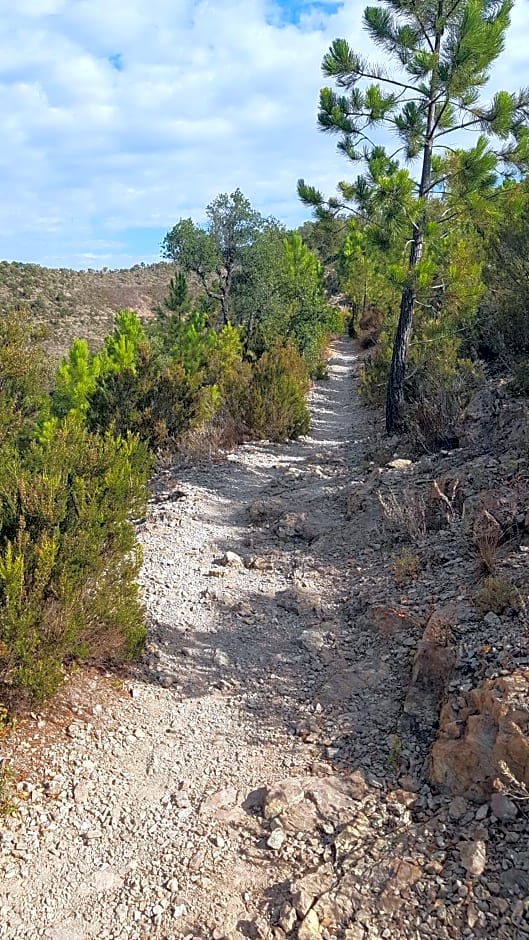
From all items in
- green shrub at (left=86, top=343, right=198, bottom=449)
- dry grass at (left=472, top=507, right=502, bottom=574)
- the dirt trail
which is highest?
green shrub at (left=86, top=343, right=198, bottom=449)

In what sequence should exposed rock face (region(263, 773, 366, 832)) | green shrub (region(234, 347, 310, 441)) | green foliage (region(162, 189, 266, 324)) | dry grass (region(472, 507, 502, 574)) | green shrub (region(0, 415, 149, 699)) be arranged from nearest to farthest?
exposed rock face (region(263, 773, 366, 832)), green shrub (region(0, 415, 149, 699)), dry grass (region(472, 507, 502, 574)), green shrub (region(234, 347, 310, 441)), green foliage (region(162, 189, 266, 324))

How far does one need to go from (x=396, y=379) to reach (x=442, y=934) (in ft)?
24.1

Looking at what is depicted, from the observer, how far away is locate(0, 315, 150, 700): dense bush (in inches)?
123

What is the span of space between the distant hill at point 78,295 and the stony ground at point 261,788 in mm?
35068

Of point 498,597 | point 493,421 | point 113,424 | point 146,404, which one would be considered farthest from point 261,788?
point 146,404

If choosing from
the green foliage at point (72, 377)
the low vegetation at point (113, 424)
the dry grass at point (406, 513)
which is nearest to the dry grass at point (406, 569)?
the dry grass at point (406, 513)

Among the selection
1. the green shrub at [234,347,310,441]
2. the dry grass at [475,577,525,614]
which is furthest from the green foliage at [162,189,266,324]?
the dry grass at [475,577,525,614]

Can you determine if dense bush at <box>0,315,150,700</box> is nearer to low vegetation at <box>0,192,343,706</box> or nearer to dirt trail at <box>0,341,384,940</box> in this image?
low vegetation at <box>0,192,343,706</box>

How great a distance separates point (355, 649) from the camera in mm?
4137

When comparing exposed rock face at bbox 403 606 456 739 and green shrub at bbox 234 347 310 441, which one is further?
green shrub at bbox 234 347 310 441

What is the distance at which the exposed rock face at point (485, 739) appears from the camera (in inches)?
102

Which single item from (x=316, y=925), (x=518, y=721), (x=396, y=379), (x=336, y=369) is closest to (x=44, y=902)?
(x=316, y=925)

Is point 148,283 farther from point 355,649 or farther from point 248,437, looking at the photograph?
point 355,649

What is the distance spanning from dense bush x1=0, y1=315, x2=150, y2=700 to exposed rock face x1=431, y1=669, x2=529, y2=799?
6.62 ft
